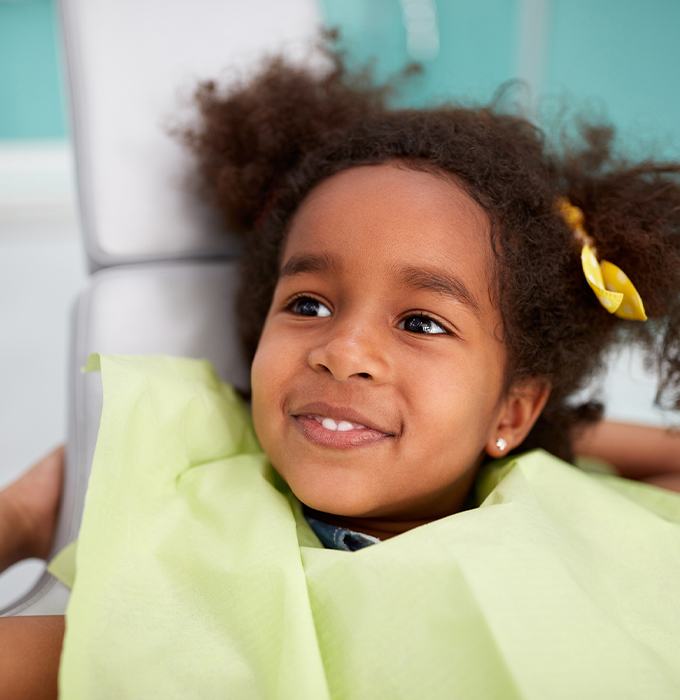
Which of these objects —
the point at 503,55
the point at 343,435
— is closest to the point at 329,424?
the point at 343,435

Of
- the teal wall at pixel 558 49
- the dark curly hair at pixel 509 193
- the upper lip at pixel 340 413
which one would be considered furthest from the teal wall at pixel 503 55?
the upper lip at pixel 340 413

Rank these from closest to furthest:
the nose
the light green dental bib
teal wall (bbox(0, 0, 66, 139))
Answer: the light green dental bib → the nose → teal wall (bbox(0, 0, 66, 139))

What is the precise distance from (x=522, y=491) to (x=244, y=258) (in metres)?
0.46

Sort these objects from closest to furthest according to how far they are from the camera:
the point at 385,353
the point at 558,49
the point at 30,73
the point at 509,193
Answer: the point at 385,353 → the point at 509,193 → the point at 558,49 → the point at 30,73

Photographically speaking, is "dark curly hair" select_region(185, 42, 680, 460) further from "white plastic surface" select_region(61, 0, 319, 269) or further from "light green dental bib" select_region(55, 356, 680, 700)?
"light green dental bib" select_region(55, 356, 680, 700)

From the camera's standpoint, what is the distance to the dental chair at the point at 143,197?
3.21 feet

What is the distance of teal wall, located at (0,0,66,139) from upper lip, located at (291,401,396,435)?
2585 millimetres

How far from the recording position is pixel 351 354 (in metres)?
0.69

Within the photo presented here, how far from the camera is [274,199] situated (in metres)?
0.95

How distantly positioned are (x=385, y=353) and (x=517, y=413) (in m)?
0.22

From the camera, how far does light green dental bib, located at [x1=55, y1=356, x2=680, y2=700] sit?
561 millimetres

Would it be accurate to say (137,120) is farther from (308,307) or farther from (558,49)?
(558,49)

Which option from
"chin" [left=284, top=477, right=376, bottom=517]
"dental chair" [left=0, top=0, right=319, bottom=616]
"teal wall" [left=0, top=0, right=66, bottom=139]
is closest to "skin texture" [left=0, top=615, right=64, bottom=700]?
"chin" [left=284, top=477, right=376, bottom=517]

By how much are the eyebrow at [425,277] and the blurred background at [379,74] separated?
37 cm
